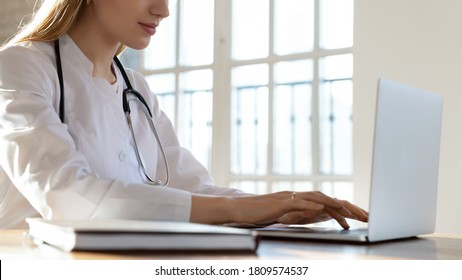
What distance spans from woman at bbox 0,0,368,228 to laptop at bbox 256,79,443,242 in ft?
0.44

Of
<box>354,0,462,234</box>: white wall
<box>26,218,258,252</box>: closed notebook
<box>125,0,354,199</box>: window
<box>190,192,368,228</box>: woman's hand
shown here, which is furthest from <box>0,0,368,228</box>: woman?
<box>125,0,354,199</box>: window

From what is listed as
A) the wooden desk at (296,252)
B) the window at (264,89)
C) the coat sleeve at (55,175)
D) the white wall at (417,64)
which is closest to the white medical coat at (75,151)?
the coat sleeve at (55,175)

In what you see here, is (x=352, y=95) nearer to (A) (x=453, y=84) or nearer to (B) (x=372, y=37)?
(B) (x=372, y=37)

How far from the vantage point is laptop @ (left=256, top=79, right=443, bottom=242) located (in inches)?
37.4

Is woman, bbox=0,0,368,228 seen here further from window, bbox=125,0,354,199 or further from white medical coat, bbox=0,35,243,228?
window, bbox=125,0,354,199

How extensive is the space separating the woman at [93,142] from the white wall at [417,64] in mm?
1278

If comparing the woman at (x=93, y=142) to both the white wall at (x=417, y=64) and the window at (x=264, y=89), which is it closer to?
the white wall at (x=417, y=64)

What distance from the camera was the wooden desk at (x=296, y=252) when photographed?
0.75 metres

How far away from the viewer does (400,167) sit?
1.03 meters

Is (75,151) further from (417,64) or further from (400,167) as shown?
(417,64)

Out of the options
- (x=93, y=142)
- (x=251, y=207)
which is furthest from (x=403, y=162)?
(x=93, y=142)

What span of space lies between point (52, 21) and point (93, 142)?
1.10 ft

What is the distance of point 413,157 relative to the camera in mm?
1083

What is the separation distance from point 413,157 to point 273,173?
2.34 metres
